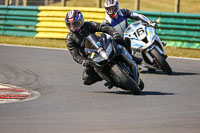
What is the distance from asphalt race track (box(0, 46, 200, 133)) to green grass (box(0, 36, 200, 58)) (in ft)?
9.28

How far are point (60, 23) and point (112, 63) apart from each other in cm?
1121

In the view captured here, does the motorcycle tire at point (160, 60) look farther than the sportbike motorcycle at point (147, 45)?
No

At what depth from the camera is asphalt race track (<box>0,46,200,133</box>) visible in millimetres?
5863

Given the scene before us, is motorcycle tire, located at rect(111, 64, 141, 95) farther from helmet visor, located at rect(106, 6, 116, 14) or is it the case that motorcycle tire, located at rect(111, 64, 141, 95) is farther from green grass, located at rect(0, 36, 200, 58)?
green grass, located at rect(0, 36, 200, 58)

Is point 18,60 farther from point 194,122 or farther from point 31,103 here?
point 194,122

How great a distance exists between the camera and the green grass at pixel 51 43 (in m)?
15.5

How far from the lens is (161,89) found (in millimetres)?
9344

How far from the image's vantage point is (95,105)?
295 inches

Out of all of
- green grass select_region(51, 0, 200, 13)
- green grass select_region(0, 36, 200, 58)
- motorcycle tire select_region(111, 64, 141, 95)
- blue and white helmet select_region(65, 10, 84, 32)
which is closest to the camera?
motorcycle tire select_region(111, 64, 141, 95)

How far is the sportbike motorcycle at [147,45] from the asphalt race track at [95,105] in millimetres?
268

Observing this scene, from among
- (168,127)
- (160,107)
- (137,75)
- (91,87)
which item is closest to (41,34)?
(91,87)

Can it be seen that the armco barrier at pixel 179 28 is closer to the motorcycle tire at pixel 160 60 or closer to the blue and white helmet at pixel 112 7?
the motorcycle tire at pixel 160 60

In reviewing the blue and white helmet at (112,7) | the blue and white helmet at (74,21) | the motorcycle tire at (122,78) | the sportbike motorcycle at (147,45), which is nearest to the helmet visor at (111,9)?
the blue and white helmet at (112,7)

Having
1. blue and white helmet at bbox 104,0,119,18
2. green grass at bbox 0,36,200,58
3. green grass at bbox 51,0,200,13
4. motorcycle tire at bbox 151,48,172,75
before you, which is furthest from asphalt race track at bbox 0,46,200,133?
green grass at bbox 51,0,200,13
